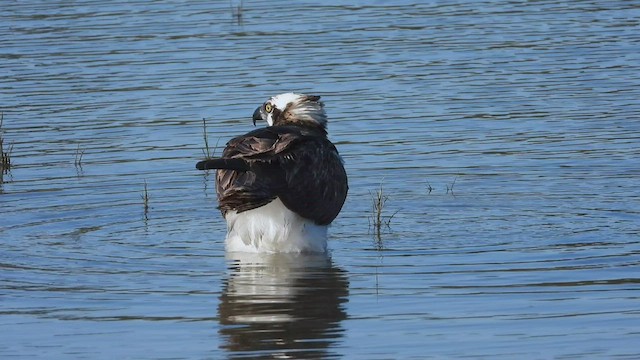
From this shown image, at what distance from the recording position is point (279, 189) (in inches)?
428

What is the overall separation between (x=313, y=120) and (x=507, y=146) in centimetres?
308

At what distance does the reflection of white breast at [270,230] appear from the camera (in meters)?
11.3

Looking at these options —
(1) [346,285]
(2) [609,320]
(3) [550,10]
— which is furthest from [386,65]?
(2) [609,320]

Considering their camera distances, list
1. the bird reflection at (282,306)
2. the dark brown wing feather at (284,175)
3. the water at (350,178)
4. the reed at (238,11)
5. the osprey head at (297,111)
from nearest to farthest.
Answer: the bird reflection at (282,306), the water at (350,178), the dark brown wing feather at (284,175), the osprey head at (297,111), the reed at (238,11)

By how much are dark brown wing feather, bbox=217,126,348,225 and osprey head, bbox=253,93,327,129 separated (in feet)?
2.68

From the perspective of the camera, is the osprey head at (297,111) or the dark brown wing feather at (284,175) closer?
the dark brown wing feather at (284,175)

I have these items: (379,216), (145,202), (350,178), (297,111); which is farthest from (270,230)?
(350,178)

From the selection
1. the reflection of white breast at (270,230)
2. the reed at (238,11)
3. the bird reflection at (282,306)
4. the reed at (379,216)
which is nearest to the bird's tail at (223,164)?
the reflection of white breast at (270,230)

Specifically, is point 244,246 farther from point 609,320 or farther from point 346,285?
point 609,320

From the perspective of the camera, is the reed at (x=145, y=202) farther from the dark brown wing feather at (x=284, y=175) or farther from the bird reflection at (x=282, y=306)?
the bird reflection at (x=282, y=306)

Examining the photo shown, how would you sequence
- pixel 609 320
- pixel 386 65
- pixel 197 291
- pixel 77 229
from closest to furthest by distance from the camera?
pixel 609 320
pixel 197 291
pixel 77 229
pixel 386 65

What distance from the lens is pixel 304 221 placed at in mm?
11383

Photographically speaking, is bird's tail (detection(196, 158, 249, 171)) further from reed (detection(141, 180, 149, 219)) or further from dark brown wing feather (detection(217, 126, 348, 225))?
reed (detection(141, 180, 149, 219))

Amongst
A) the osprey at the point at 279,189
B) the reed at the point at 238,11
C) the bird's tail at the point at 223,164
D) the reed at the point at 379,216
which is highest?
the reed at the point at 238,11
